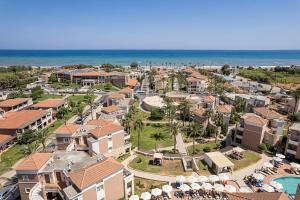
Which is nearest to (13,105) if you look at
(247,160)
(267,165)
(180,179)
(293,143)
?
(180,179)

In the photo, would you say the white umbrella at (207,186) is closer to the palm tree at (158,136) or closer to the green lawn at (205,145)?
the green lawn at (205,145)

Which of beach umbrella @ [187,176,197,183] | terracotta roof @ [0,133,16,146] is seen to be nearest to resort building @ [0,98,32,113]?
terracotta roof @ [0,133,16,146]

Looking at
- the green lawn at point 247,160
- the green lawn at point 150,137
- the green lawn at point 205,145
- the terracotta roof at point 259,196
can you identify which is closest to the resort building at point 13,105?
the green lawn at point 150,137

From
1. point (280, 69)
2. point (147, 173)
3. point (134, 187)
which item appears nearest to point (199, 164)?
point (147, 173)

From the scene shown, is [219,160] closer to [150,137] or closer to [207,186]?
[207,186]

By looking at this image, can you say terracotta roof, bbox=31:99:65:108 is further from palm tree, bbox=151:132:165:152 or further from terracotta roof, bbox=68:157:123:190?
terracotta roof, bbox=68:157:123:190

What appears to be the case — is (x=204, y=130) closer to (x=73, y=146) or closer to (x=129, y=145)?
(x=129, y=145)
